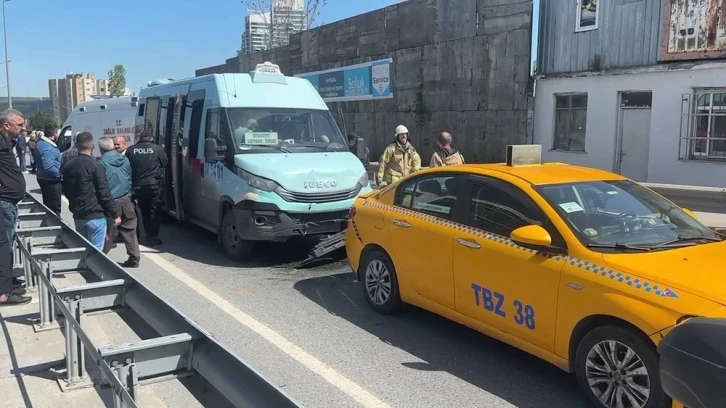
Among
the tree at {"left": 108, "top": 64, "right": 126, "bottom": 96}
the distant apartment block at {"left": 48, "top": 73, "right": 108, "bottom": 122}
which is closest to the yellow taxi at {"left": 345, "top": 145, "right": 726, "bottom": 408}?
the distant apartment block at {"left": 48, "top": 73, "right": 108, "bottom": 122}

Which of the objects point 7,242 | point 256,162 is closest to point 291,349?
point 7,242

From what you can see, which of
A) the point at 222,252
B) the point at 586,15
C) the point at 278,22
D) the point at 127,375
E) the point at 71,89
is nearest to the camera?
the point at 127,375

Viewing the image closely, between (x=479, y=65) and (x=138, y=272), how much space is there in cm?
1210

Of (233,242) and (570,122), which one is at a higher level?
(570,122)

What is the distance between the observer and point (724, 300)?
11.2 feet

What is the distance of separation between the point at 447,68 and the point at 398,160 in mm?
10068

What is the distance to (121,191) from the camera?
7.88 meters

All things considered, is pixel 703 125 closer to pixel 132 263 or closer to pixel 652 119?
pixel 652 119

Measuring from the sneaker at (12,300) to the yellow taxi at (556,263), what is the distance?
333 centimetres

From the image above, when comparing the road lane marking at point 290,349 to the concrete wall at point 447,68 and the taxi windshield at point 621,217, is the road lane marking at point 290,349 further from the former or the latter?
the concrete wall at point 447,68

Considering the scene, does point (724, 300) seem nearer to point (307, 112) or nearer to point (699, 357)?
point (699, 357)

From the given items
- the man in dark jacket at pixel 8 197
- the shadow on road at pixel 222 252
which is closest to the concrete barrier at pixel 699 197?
the shadow on road at pixel 222 252

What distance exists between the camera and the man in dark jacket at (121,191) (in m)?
7.79

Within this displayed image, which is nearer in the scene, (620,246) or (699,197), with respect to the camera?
(620,246)
